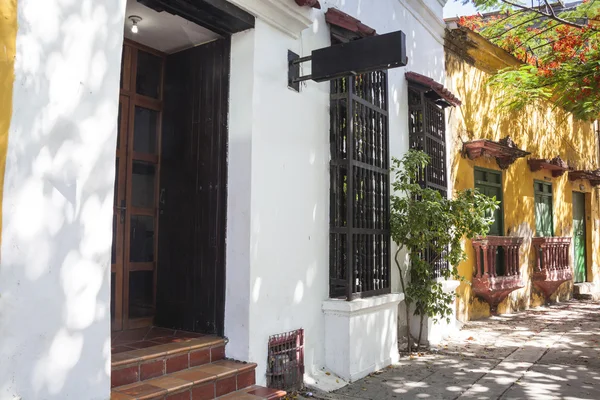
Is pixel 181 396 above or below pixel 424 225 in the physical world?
below

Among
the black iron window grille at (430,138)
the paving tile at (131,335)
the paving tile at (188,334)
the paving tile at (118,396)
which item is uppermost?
the black iron window grille at (430,138)

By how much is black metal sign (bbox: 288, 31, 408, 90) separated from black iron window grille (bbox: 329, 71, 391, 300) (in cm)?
78

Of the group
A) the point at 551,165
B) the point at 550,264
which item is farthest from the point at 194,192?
the point at 551,165

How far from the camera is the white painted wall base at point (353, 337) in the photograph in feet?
16.3

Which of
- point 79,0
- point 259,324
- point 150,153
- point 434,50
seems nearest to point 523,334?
point 434,50

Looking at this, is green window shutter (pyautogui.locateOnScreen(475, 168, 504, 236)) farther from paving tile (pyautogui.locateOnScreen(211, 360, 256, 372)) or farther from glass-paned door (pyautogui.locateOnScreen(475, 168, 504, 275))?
paving tile (pyautogui.locateOnScreen(211, 360, 256, 372))

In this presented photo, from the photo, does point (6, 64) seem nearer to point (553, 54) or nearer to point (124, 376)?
point (124, 376)

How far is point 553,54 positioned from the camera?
8531mm

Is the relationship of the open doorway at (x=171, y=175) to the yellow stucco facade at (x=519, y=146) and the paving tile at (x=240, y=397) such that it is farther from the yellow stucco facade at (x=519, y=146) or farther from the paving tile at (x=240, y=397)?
the yellow stucco facade at (x=519, y=146)

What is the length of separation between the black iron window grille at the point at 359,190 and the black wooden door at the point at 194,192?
134 centimetres

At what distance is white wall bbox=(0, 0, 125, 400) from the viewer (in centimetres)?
267

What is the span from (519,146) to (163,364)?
958 centimetres

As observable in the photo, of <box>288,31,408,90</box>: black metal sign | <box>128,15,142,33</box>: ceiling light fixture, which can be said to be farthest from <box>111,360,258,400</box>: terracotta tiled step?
<box>128,15,142,33</box>: ceiling light fixture

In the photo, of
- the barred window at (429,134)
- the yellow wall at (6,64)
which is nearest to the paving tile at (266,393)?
the yellow wall at (6,64)
